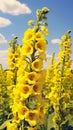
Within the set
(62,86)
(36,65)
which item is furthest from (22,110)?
(62,86)

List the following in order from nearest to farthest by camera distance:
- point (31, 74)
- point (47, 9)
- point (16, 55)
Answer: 1. point (31, 74)
2. point (47, 9)
3. point (16, 55)

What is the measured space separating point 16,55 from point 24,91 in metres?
3.37

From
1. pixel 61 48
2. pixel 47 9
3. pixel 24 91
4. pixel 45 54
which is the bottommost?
pixel 24 91

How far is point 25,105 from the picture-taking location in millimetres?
4914

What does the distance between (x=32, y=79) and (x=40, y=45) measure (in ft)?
1.62

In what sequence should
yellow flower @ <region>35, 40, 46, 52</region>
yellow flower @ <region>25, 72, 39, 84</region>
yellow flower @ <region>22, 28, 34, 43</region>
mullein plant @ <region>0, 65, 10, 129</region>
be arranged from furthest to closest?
mullein plant @ <region>0, 65, 10, 129</region>, yellow flower @ <region>22, 28, 34, 43</region>, yellow flower @ <region>35, 40, 46, 52</region>, yellow flower @ <region>25, 72, 39, 84</region>

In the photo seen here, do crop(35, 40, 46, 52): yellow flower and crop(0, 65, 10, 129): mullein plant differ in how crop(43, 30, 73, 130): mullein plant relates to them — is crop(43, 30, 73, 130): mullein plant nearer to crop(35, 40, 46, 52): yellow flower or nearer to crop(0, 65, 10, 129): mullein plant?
crop(0, 65, 10, 129): mullein plant

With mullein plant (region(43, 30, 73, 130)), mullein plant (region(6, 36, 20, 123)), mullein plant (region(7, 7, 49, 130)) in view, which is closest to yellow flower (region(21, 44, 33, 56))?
mullein plant (region(7, 7, 49, 130))

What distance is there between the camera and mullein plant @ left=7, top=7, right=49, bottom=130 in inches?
189

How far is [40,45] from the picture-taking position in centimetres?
486

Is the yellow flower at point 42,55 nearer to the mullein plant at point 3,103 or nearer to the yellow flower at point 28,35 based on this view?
the yellow flower at point 28,35

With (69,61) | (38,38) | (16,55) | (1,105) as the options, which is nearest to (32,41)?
(38,38)

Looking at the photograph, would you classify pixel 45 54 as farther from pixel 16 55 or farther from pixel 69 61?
pixel 69 61

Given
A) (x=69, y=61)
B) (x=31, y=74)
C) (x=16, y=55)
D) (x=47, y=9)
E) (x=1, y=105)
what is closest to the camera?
(x=31, y=74)
